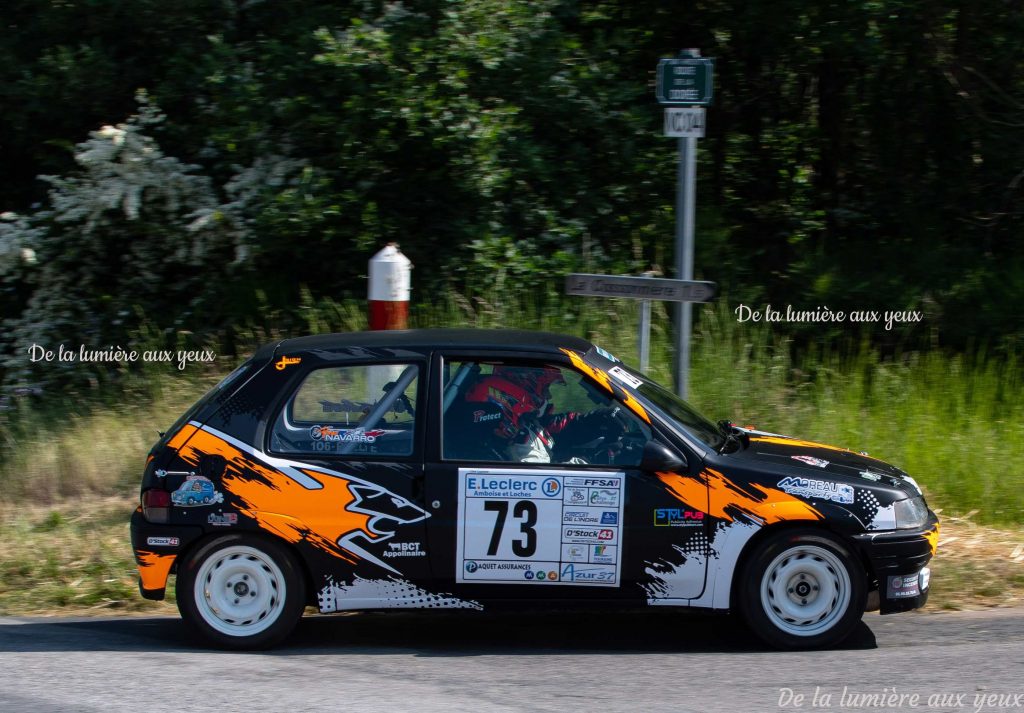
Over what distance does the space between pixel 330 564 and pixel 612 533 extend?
55.8 inches

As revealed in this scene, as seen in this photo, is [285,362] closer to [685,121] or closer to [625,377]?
[625,377]

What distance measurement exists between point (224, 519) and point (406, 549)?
0.92 metres

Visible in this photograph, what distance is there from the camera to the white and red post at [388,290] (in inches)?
320

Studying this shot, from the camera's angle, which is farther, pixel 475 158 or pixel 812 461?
pixel 475 158

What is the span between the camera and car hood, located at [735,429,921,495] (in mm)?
5934

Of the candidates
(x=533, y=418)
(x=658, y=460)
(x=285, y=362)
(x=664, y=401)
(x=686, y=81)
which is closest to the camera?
(x=658, y=460)

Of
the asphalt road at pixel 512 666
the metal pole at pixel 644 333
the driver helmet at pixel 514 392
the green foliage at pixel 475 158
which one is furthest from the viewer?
the green foliage at pixel 475 158

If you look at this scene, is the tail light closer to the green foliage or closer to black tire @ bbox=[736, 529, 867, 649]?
black tire @ bbox=[736, 529, 867, 649]

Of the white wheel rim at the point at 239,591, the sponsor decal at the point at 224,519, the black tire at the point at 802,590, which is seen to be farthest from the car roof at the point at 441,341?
the black tire at the point at 802,590

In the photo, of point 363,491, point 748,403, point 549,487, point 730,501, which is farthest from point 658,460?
point 748,403

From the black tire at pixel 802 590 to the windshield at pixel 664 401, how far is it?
0.63 m

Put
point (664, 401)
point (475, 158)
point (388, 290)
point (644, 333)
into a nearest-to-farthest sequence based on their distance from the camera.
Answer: point (664, 401) → point (644, 333) → point (388, 290) → point (475, 158)

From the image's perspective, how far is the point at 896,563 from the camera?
5.73m

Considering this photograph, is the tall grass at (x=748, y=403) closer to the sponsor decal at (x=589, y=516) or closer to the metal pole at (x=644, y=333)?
the metal pole at (x=644, y=333)
